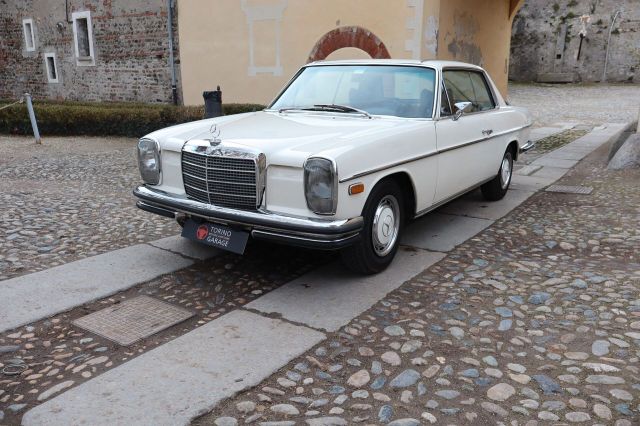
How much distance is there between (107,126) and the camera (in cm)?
1276

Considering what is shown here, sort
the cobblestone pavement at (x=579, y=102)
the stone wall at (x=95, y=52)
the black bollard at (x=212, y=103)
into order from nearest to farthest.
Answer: the black bollard at (x=212, y=103) < the cobblestone pavement at (x=579, y=102) < the stone wall at (x=95, y=52)

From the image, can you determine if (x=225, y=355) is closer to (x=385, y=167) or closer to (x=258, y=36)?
(x=385, y=167)

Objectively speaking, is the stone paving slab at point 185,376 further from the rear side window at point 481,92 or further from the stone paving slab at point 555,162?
the stone paving slab at point 555,162

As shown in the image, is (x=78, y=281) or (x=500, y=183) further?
(x=500, y=183)

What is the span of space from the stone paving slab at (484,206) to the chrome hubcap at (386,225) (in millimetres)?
1934

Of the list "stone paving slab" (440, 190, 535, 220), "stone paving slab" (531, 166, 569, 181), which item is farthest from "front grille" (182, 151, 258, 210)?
"stone paving slab" (531, 166, 569, 181)

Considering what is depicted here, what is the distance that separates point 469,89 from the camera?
18.2 feet

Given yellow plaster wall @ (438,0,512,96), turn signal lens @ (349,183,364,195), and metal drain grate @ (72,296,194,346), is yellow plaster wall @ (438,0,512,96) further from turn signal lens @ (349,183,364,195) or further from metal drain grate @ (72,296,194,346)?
metal drain grate @ (72,296,194,346)

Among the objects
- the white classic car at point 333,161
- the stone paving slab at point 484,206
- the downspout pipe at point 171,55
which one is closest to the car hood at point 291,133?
the white classic car at point 333,161

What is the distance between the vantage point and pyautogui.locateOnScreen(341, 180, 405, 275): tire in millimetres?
3836

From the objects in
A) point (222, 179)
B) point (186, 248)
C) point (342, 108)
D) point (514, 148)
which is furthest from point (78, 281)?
point (514, 148)

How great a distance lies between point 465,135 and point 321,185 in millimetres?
2124

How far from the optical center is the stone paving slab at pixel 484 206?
19.3 ft

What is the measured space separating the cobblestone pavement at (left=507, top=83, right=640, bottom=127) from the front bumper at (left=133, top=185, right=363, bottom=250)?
1206cm
